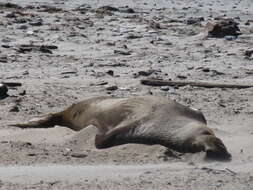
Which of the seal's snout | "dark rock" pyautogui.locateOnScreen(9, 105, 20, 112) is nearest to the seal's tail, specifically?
"dark rock" pyautogui.locateOnScreen(9, 105, 20, 112)

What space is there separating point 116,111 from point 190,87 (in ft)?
6.71

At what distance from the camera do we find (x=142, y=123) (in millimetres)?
6344

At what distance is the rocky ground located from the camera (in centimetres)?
527

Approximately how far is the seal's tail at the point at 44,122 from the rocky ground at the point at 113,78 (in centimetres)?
8

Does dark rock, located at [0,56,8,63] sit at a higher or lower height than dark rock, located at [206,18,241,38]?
higher

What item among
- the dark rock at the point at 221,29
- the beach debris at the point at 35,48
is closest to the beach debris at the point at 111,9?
the dark rock at the point at 221,29

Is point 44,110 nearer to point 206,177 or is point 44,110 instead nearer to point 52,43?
point 206,177

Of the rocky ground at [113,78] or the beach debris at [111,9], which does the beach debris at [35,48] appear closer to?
the rocky ground at [113,78]

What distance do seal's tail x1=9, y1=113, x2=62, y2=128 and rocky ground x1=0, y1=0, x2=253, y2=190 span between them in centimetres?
8

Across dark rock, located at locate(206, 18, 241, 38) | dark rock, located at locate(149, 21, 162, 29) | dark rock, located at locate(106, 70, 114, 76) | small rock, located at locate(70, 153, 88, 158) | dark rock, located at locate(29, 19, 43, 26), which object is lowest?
dark rock, located at locate(149, 21, 162, 29)

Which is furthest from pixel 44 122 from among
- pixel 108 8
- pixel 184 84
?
pixel 108 8

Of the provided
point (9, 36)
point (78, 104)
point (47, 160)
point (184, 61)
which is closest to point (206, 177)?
point (47, 160)

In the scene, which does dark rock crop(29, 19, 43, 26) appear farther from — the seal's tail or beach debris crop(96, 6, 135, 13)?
the seal's tail

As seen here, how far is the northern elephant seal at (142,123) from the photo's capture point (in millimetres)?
5941
